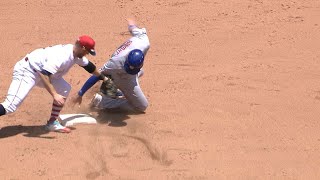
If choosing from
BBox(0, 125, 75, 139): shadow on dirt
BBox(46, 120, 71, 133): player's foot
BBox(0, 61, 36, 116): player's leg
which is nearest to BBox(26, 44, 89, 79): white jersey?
BBox(0, 61, 36, 116): player's leg

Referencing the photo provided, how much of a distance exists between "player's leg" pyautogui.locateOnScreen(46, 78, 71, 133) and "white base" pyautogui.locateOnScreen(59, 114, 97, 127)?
23cm

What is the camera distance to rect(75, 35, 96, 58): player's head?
6.43 m

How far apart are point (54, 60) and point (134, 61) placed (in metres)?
1.09

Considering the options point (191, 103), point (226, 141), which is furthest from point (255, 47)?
point (226, 141)

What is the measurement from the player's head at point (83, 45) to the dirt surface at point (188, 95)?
1.14m

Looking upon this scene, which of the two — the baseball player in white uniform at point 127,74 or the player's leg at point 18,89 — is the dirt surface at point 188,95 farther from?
the player's leg at point 18,89

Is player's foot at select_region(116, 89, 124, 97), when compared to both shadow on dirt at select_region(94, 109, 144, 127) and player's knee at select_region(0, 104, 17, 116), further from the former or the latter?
player's knee at select_region(0, 104, 17, 116)

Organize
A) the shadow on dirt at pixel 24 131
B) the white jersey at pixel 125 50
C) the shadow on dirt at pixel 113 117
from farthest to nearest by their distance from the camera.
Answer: the shadow on dirt at pixel 113 117, the white jersey at pixel 125 50, the shadow on dirt at pixel 24 131

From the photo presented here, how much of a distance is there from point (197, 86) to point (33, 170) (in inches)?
124

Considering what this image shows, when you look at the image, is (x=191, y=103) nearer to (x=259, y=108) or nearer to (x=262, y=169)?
(x=259, y=108)

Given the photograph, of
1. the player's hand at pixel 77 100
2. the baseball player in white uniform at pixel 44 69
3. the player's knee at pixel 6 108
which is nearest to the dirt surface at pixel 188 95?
the player's hand at pixel 77 100

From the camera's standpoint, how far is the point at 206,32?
10016 millimetres

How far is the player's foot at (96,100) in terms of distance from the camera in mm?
7555

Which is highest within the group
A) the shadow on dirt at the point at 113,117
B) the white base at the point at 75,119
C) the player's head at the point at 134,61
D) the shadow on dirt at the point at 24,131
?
the player's head at the point at 134,61
